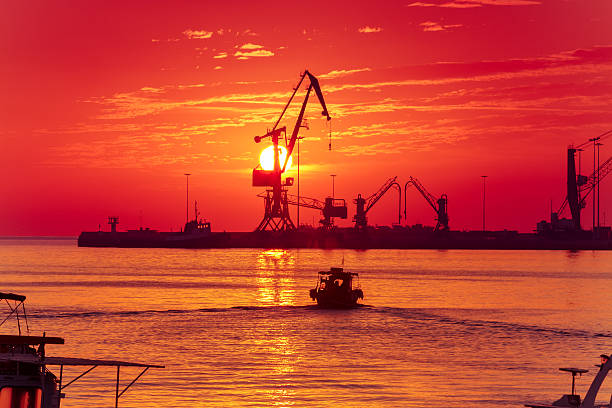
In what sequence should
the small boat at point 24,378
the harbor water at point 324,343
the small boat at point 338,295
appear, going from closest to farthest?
the small boat at point 24,378
the harbor water at point 324,343
the small boat at point 338,295

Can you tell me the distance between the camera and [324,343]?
243 feet

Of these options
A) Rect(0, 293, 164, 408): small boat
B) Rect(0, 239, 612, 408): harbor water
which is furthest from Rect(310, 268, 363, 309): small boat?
Rect(0, 293, 164, 408): small boat

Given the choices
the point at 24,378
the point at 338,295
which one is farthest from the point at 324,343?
the point at 24,378

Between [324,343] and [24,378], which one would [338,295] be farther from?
A: [24,378]

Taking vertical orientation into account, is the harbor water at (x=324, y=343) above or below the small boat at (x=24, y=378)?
below

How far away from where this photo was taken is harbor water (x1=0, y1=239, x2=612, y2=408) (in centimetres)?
4978

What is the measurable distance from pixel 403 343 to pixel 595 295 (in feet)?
247

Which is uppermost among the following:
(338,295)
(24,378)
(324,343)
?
(24,378)

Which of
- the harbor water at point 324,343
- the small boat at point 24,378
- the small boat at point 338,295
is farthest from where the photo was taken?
the small boat at point 338,295

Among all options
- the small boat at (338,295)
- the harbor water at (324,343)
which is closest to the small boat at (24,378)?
the harbor water at (324,343)

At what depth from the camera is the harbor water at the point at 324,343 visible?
4978cm

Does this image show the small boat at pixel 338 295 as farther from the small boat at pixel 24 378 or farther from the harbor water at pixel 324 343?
the small boat at pixel 24 378

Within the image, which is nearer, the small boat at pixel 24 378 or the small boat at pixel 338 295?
the small boat at pixel 24 378

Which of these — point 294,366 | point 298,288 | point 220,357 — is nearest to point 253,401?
point 294,366
